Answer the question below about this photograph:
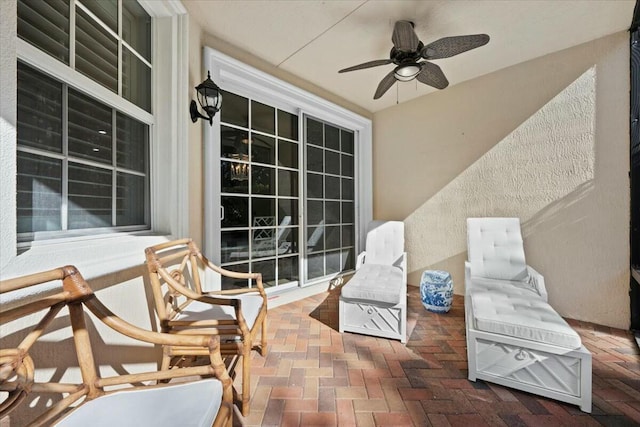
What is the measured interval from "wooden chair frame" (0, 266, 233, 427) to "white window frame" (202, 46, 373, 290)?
1388mm

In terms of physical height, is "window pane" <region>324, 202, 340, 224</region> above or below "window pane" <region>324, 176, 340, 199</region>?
below

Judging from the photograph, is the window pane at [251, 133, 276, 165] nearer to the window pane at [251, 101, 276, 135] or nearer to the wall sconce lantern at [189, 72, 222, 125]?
the window pane at [251, 101, 276, 135]

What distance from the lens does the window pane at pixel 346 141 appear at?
13.0 ft

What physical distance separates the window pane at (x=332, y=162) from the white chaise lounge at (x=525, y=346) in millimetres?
2380

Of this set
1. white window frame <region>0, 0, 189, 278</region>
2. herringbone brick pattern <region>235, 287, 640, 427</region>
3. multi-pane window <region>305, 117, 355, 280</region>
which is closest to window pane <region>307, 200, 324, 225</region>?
multi-pane window <region>305, 117, 355, 280</region>

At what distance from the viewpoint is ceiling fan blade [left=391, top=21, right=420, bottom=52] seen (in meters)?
1.87

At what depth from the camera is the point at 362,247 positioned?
409 cm

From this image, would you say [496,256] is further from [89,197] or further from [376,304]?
[89,197]

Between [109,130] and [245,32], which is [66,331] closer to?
[109,130]

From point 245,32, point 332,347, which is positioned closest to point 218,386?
point 332,347

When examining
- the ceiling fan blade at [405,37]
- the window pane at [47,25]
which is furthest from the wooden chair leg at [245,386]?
the ceiling fan blade at [405,37]

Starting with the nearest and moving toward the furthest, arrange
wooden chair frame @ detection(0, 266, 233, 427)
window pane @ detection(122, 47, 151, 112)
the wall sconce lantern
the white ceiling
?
wooden chair frame @ detection(0, 266, 233, 427) < window pane @ detection(122, 47, 151, 112) < the wall sconce lantern < the white ceiling

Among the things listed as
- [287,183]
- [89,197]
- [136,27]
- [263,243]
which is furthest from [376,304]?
[136,27]

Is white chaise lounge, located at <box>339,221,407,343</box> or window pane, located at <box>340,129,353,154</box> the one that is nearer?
white chaise lounge, located at <box>339,221,407,343</box>
